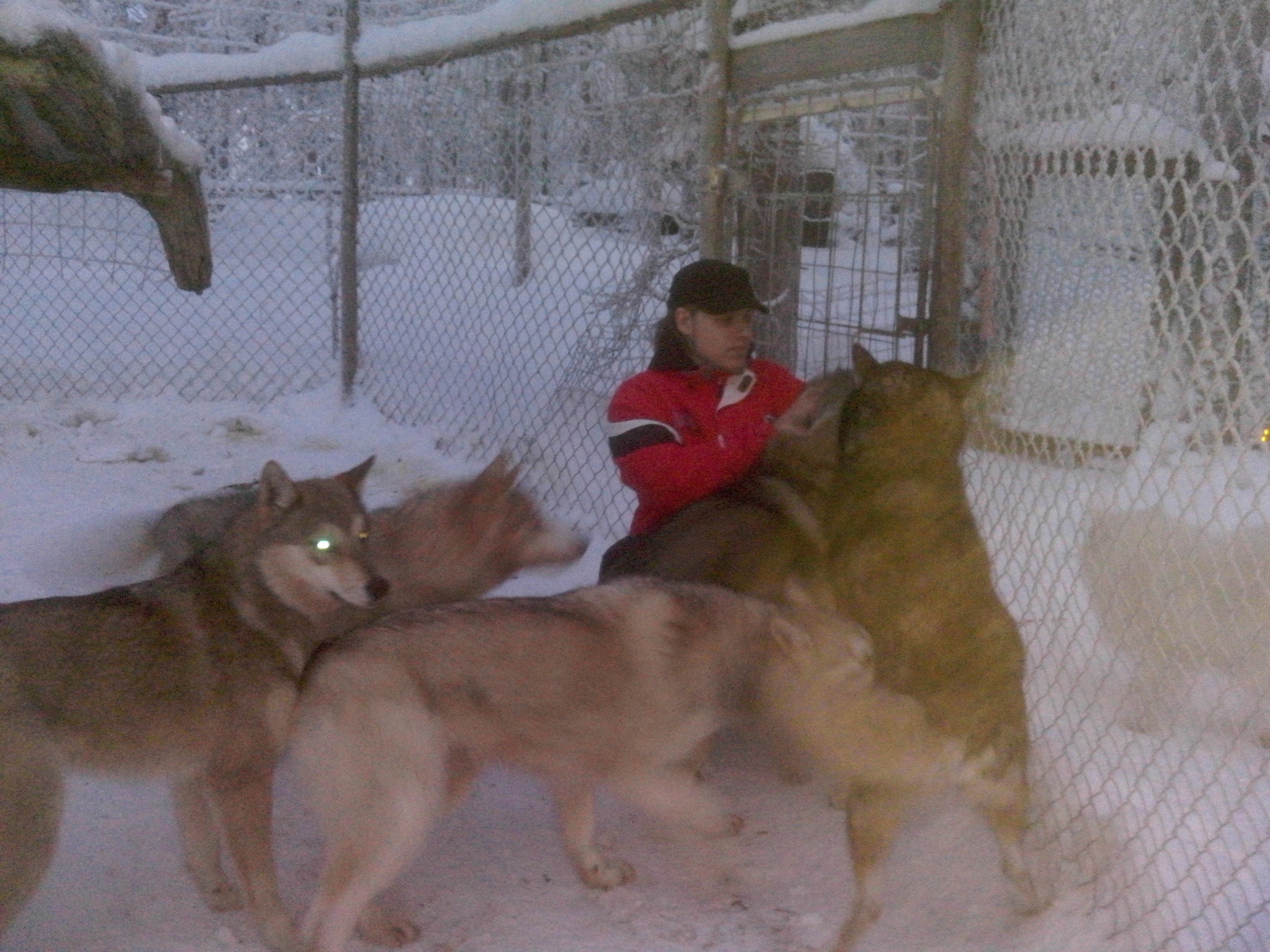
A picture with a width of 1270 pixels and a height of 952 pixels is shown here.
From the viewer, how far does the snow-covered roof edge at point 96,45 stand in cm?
368

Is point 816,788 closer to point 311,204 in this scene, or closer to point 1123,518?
point 1123,518

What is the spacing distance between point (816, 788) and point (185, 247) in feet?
11.1

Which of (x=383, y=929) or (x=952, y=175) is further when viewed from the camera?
(x=952, y=175)

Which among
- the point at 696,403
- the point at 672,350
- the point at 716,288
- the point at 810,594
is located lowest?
the point at 810,594

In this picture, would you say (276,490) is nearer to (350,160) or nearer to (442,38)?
(442,38)

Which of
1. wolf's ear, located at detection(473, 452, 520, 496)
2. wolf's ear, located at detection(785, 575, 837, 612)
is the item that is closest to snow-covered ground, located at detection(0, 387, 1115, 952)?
wolf's ear, located at detection(785, 575, 837, 612)

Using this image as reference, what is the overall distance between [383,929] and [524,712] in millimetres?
631

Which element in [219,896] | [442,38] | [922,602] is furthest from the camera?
[442,38]

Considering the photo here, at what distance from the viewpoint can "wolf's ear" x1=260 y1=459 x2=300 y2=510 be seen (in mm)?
2787

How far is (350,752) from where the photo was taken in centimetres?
239

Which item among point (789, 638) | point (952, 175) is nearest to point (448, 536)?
point (789, 638)

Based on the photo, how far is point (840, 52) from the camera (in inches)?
138

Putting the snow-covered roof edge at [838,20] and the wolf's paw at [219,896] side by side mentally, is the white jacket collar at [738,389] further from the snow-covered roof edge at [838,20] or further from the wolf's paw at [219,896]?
the wolf's paw at [219,896]

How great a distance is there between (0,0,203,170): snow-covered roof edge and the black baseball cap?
221 cm
